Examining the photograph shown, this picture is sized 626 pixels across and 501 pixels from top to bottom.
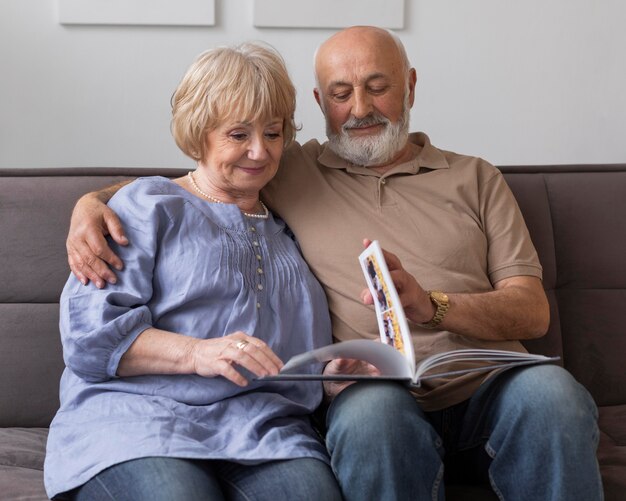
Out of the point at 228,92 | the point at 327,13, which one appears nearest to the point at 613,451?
the point at 228,92

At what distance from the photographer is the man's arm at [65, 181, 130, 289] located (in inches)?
66.2

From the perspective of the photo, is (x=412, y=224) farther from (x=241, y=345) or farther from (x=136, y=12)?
(x=136, y=12)

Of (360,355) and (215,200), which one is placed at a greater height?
(215,200)

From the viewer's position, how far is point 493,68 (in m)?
2.71

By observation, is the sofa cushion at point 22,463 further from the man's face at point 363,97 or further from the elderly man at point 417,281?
the man's face at point 363,97

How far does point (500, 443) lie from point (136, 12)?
159 centimetres

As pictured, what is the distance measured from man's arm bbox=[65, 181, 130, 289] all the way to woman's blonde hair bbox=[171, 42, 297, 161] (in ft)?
0.76

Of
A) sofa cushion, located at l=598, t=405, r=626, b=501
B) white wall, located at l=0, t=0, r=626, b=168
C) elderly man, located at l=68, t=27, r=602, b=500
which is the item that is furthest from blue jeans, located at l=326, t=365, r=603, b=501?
white wall, located at l=0, t=0, r=626, b=168

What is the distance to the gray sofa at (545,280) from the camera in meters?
2.02

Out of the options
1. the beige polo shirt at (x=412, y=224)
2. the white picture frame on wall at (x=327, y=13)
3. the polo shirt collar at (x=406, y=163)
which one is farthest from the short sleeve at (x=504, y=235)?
the white picture frame on wall at (x=327, y=13)

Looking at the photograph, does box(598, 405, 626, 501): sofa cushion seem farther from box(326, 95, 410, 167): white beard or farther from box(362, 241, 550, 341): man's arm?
box(326, 95, 410, 167): white beard

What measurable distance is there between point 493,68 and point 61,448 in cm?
171

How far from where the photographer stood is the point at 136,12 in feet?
8.34

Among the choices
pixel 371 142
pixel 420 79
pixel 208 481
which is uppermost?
pixel 420 79
